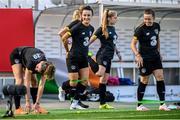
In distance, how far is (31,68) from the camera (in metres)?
9.10

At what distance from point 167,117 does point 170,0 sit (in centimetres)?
1025

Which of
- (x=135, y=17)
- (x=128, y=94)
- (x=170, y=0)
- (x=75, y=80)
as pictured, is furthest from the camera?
(x=135, y=17)

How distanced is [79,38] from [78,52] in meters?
0.28

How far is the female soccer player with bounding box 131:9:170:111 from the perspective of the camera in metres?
10.8

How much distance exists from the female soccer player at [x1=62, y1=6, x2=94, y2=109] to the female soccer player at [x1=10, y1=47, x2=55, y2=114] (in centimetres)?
146

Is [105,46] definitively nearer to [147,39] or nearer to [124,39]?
[147,39]

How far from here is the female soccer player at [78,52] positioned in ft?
36.9

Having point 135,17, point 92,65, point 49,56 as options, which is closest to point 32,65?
point 92,65

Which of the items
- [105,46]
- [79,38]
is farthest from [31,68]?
[105,46]

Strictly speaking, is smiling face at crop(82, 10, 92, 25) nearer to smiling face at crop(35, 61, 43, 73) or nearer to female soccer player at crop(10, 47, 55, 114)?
female soccer player at crop(10, 47, 55, 114)

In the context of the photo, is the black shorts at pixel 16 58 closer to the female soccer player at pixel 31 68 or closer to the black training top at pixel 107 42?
the female soccer player at pixel 31 68

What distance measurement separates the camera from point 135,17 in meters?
20.0

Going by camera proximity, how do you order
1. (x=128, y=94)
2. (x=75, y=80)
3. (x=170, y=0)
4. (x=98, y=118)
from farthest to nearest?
(x=170, y=0), (x=128, y=94), (x=75, y=80), (x=98, y=118)

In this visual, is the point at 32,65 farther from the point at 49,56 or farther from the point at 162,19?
the point at 162,19
